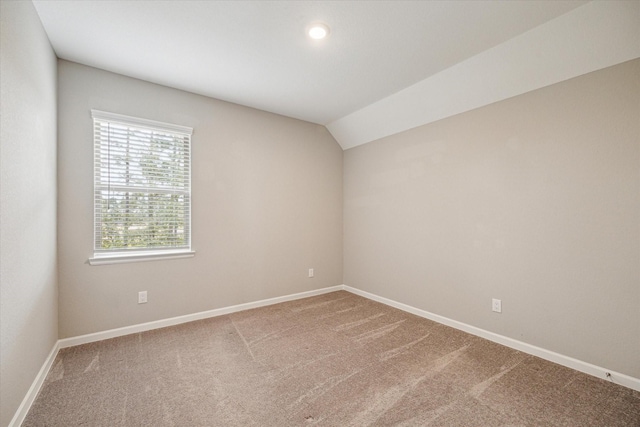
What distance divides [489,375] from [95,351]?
3233 millimetres

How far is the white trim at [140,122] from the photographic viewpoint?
8.61 ft

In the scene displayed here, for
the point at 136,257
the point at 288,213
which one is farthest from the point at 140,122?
the point at 288,213

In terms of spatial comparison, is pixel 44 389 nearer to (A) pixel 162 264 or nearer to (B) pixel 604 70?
(A) pixel 162 264

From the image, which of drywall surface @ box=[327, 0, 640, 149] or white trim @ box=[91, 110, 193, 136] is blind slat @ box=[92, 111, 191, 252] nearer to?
white trim @ box=[91, 110, 193, 136]

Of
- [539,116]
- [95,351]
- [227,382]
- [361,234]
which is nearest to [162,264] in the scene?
[95,351]

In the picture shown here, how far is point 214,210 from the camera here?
10.7 feet

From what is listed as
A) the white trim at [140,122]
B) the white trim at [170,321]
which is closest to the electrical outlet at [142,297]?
the white trim at [170,321]

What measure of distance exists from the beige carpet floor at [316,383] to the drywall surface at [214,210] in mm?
399

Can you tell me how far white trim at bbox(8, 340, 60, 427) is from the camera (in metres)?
1.56

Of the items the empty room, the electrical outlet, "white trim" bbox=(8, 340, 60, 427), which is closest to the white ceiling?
the empty room

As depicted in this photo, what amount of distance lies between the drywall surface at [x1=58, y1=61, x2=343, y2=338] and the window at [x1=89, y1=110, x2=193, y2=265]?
3.1 inches

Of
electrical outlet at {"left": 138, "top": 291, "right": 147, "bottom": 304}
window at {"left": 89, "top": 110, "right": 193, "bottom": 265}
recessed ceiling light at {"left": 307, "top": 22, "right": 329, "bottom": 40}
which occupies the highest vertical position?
recessed ceiling light at {"left": 307, "top": 22, "right": 329, "bottom": 40}

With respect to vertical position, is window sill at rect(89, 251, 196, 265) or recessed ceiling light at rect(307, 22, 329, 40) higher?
recessed ceiling light at rect(307, 22, 329, 40)

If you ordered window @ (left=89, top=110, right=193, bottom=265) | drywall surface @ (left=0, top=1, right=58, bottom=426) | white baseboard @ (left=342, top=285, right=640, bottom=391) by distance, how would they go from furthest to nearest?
1. window @ (left=89, top=110, right=193, bottom=265)
2. white baseboard @ (left=342, top=285, right=640, bottom=391)
3. drywall surface @ (left=0, top=1, right=58, bottom=426)
